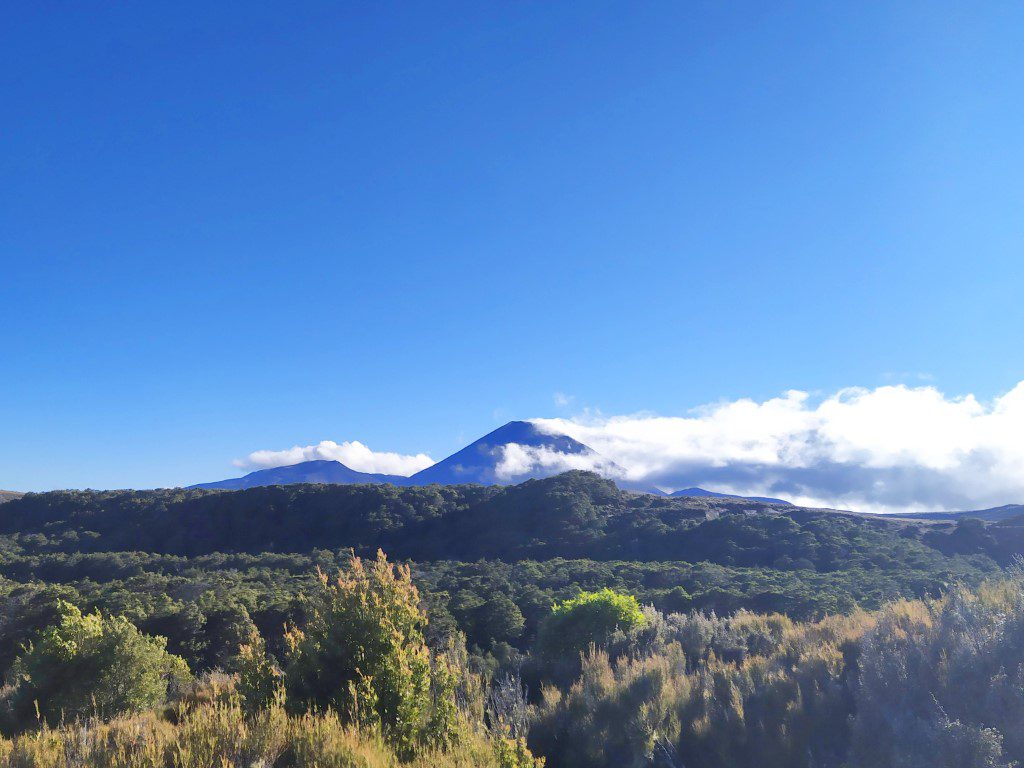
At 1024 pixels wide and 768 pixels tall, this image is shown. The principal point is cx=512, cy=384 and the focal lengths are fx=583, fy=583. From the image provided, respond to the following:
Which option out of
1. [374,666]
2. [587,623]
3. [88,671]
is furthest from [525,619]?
[374,666]

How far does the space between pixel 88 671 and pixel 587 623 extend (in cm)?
1033

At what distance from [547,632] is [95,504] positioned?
60.8m

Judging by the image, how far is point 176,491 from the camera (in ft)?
210

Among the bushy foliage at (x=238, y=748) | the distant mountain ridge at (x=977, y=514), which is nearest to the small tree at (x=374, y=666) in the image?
the bushy foliage at (x=238, y=748)

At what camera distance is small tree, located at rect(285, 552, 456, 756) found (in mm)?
5957

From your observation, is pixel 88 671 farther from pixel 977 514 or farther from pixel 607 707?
pixel 977 514

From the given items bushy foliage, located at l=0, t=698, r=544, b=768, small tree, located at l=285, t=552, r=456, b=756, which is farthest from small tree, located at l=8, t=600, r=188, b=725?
small tree, located at l=285, t=552, r=456, b=756

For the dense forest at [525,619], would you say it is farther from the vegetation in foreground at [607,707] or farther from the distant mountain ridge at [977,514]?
the distant mountain ridge at [977,514]

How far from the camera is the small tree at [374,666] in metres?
5.96

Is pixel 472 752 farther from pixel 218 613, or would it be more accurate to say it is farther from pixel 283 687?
pixel 218 613

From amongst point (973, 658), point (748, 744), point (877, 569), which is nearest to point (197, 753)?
point (748, 744)

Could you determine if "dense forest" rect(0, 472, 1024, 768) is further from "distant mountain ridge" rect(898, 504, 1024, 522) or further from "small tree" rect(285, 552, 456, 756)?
"distant mountain ridge" rect(898, 504, 1024, 522)

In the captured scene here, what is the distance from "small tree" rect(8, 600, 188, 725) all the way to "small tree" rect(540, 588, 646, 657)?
839cm

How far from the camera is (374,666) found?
6.32 metres
